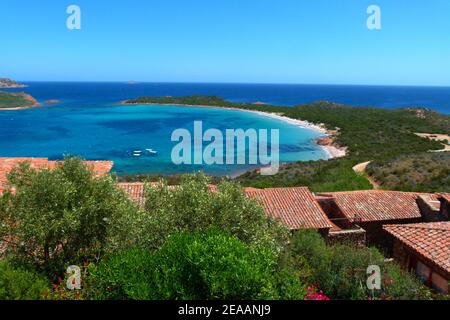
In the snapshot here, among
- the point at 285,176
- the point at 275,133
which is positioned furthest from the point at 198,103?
the point at 285,176

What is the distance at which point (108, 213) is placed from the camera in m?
9.58

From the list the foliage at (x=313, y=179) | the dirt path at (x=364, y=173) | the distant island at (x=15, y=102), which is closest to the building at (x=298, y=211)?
the foliage at (x=313, y=179)

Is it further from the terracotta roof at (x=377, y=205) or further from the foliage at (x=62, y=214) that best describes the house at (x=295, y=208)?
the foliage at (x=62, y=214)

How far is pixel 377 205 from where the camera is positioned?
69.2 feet

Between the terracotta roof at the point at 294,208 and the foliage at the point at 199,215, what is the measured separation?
21.9 ft

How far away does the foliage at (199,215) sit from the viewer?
9.16 m

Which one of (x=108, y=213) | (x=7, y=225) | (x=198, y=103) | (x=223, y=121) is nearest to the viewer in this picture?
(x=7, y=225)

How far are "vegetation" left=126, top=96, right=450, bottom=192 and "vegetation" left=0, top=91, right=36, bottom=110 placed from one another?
69406 millimetres

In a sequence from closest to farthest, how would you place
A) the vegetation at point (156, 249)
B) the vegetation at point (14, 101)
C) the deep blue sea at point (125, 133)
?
the vegetation at point (156, 249)
the deep blue sea at point (125, 133)
the vegetation at point (14, 101)

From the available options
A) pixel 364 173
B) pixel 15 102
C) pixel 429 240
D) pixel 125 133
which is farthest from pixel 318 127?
pixel 15 102

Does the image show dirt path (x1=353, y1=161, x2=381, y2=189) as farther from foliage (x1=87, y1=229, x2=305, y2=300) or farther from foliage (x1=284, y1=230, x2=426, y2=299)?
foliage (x1=87, y1=229, x2=305, y2=300)

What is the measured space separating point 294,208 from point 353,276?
922 centimetres
